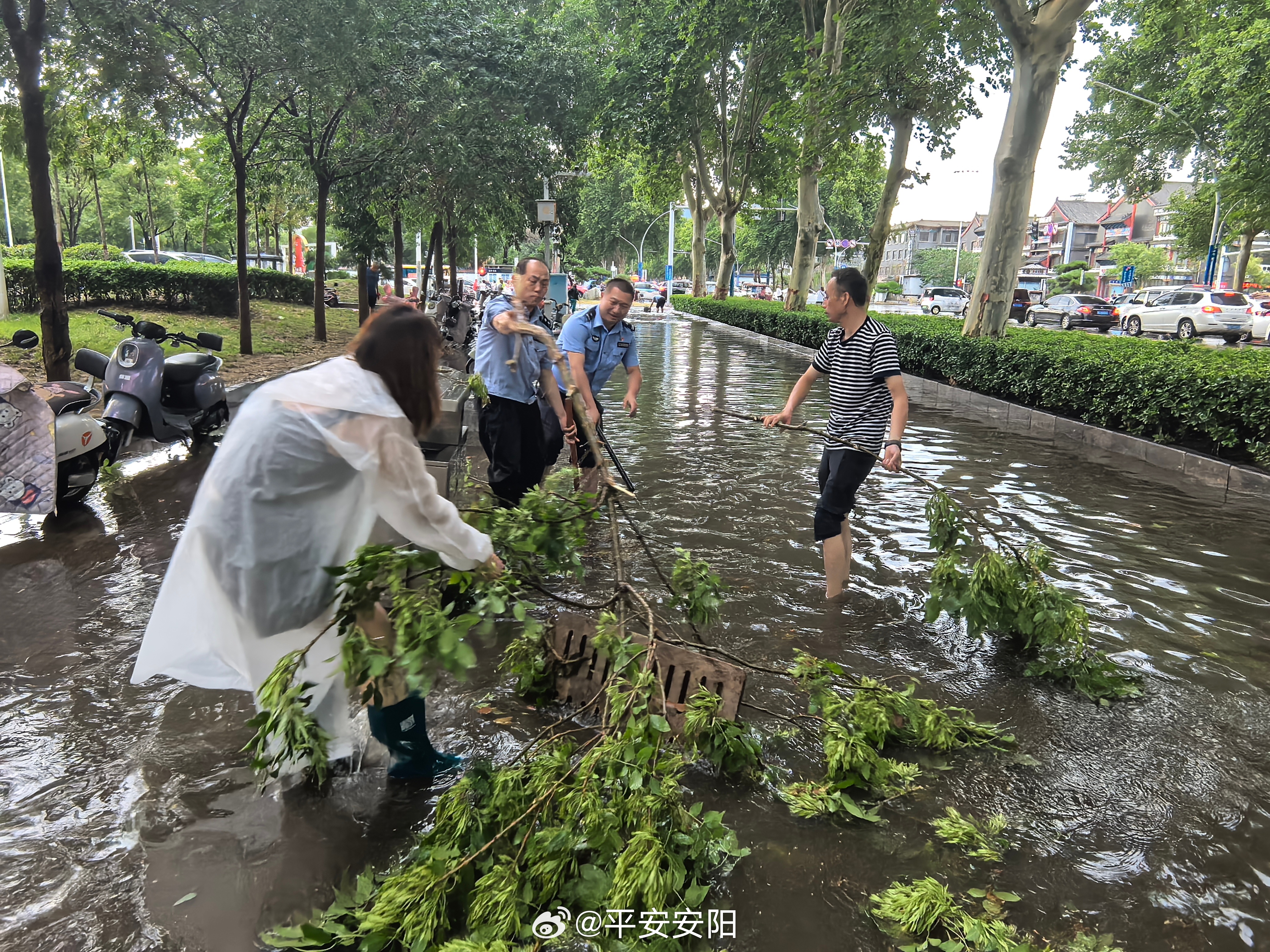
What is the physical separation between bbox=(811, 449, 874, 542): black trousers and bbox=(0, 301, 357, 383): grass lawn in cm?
876

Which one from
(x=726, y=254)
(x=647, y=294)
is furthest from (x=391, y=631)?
(x=647, y=294)

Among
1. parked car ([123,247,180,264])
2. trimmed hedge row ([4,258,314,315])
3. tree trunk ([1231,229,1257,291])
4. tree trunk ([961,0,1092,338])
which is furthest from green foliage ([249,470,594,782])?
tree trunk ([1231,229,1257,291])

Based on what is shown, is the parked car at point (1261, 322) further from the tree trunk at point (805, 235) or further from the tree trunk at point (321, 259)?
the tree trunk at point (321, 259)

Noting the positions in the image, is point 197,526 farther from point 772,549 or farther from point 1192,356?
point 1192,356

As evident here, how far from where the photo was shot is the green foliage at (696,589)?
382 centimetres

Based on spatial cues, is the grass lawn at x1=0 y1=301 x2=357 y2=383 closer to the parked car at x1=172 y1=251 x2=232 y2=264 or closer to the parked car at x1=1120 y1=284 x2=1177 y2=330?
the parked car at x1=172 y1=251 x2=232 y2=264

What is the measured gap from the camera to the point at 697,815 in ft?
8.80

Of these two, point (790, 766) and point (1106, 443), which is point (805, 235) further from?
point (790, 766)

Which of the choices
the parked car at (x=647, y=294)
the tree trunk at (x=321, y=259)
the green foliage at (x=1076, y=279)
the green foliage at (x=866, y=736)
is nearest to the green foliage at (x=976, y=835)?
the green foliage at (x=866, y=736)

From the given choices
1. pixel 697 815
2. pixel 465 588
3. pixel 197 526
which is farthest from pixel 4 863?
pixel 697 815

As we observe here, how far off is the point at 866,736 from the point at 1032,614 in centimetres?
138

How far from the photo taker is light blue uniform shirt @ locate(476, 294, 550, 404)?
206 inches

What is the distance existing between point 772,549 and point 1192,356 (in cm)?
714

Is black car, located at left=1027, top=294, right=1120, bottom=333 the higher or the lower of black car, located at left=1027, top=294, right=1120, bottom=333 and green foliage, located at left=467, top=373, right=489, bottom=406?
the higher
